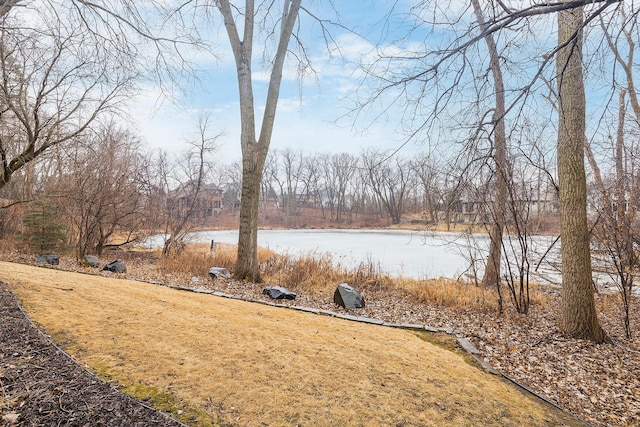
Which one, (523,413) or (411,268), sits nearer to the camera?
(523,413)

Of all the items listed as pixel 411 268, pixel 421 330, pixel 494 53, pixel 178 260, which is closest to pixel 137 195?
pixel 178 260

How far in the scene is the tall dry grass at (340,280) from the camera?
6469mm

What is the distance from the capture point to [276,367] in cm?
300

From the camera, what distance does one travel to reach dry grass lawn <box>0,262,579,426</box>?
244 centimetres

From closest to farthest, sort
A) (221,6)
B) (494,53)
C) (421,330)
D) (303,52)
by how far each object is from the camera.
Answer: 1. (494,53)
2. (421,330)
3. (221,6)
4. (303,52)

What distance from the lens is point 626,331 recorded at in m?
4.71

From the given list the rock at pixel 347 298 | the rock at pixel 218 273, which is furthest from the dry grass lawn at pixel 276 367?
the rock at pixel 218 273

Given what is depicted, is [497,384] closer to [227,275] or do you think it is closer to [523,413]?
[523,413]

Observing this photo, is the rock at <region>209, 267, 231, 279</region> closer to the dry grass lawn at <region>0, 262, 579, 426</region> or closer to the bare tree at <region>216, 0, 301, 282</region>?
the bare tree at <region>216, 0, 301, 282</region>

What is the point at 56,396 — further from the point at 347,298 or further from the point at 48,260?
the point at 48,260

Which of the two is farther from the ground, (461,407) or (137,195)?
(137,195)

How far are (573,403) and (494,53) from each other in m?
3.14

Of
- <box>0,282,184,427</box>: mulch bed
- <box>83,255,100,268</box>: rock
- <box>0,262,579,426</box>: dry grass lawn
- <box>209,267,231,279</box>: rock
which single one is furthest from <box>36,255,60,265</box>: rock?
<box>0,282,184,427</box>: mulch bed

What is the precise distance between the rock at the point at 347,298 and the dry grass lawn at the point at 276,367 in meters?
1.30
